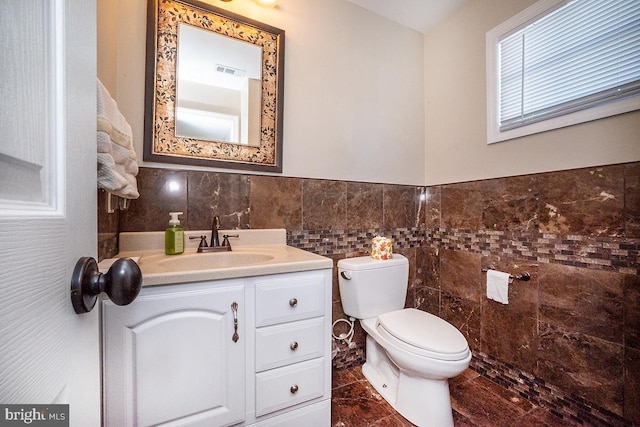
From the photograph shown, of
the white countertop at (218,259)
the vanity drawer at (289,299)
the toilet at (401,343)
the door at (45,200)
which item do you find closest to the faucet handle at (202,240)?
the white countertop at (218,259)

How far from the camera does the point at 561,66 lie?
1.44m

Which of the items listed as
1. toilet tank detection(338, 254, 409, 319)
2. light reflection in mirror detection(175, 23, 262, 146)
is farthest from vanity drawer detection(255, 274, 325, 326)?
light reflection in mirror detection(175, 23, 262, 146)

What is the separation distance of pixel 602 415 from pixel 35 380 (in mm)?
2032

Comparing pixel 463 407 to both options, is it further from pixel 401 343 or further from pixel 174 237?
pixel 174 237

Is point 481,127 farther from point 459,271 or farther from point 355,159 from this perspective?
point 459,271

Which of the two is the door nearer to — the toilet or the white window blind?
the toilet

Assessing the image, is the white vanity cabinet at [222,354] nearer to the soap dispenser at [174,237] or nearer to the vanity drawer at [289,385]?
the vanity drawer at [289,385]

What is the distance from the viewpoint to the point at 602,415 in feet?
4.06

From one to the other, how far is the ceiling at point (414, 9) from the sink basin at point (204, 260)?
73.0 inches

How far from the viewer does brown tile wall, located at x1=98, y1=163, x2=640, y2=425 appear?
1.21 m

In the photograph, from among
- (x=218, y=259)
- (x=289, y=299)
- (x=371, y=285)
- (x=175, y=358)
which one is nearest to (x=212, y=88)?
(x=218, y=259)

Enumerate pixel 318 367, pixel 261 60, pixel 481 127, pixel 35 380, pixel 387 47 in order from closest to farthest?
pixel 35 380, pixel 318 367, pixel 261 60, pixel 481 127, pixel 387 47

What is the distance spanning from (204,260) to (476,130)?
1894mm

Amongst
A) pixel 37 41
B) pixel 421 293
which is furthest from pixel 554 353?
pixel 37 41
